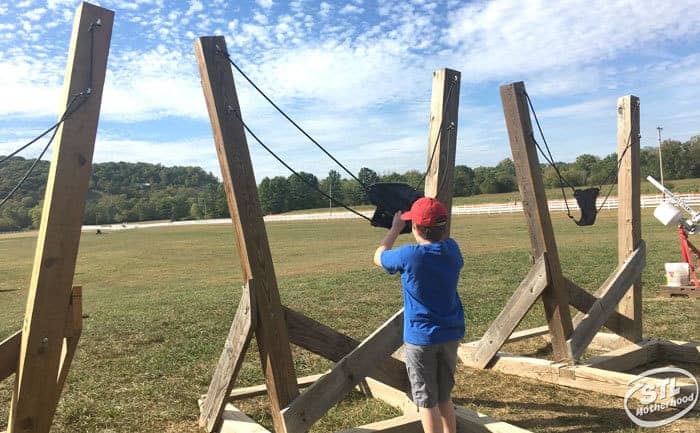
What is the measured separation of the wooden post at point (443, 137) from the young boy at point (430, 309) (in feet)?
4.42

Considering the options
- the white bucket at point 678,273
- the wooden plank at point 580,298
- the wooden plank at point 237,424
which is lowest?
the wooden plank at point 237,424

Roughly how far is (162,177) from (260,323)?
634 feet

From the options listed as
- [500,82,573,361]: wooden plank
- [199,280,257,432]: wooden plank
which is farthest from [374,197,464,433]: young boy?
[500,82,573,361]: wooden plank

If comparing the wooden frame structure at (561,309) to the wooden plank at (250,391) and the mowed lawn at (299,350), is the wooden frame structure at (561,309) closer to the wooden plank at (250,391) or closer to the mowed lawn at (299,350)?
the mowed lawn at (299,350)

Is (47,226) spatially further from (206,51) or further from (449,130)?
(449,130)

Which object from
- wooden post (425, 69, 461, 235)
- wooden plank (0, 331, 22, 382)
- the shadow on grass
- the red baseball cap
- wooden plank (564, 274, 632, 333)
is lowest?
the shadow on grass

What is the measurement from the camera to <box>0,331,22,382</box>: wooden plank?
139 inches

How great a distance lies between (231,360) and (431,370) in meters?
1.47

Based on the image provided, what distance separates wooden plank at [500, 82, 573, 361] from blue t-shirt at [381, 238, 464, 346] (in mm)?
2464

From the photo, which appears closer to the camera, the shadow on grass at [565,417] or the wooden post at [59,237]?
the wooden post at [59,237]

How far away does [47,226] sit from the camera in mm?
3439

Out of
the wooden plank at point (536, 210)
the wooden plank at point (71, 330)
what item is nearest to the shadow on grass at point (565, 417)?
the wooden plank at point (536, 210)

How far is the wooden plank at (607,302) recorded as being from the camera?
5.77 m

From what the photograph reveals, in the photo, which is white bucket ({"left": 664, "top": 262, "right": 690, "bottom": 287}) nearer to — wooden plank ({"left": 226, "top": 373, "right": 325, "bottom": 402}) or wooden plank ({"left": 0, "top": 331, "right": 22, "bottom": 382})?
wooden plank ({"left": 226, "top": 373, "right": 325, "bottom": 402})
